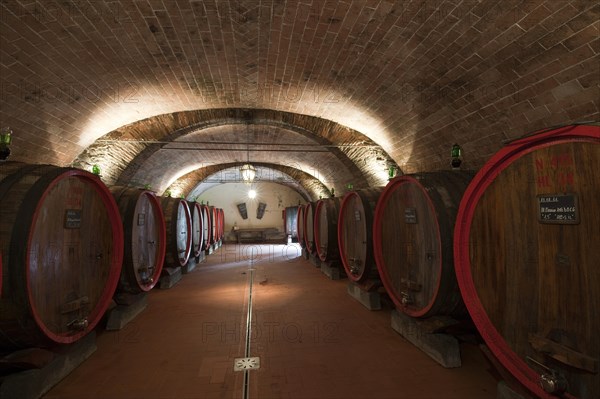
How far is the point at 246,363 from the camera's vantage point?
2705 millimetres

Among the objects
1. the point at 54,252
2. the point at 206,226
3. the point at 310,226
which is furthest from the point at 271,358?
the point at 206,226

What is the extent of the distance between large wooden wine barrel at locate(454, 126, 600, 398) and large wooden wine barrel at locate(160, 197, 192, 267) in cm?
466

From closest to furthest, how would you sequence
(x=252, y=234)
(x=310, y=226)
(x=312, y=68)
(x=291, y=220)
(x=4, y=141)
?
(x=4, y=141) → (x=312, y=68) → (x=310, y=226) → (x=291, y=220) → (x=252, y=234)

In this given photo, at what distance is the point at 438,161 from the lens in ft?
17.4

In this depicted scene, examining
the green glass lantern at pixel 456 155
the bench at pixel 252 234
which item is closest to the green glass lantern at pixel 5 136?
the green glass lantern at pixel 456 155

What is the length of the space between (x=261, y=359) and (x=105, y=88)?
4.19 m

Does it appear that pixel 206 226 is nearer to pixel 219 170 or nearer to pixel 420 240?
pixel 219 170

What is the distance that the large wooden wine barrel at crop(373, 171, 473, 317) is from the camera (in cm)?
247

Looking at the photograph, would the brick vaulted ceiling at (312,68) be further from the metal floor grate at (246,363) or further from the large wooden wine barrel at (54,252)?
the metal floor grate at (246,363)

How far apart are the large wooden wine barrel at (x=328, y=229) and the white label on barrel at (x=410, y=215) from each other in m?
2.84

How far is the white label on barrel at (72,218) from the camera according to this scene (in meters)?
2.49

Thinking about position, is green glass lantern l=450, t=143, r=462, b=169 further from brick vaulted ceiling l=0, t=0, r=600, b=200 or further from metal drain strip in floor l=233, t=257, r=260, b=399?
metal drain strip in floor l=233, t=257, r=260, b=399

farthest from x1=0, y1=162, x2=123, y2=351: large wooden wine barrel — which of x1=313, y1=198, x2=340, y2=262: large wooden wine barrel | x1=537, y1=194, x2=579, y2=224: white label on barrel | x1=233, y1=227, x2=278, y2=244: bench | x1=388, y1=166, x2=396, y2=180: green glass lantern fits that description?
x1=233, y1=227, x2=278, y2=244: bench

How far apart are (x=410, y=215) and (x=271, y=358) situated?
177 cm
